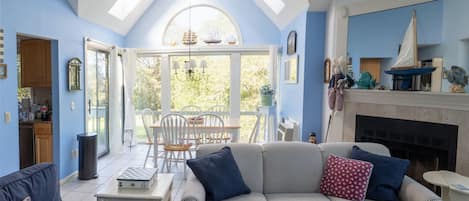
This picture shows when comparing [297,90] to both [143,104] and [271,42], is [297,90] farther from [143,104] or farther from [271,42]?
[143,104]

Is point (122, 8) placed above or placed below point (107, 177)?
above

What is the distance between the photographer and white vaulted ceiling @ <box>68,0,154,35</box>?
4.00 metres

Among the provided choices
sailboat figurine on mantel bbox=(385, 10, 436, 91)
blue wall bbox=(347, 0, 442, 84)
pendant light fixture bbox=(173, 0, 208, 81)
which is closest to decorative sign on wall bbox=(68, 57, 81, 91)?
pendant light fixture bbox=(173, 0, 208, 81)

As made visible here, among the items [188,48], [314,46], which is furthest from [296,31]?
[188,48]

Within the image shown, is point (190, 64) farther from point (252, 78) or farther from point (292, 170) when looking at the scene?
point (292, 170)

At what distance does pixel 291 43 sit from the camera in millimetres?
4902

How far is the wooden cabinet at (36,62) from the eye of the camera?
370 centimetres

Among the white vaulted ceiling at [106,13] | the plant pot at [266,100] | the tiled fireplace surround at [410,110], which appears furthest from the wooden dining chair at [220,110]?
the tiled fireplace surround at [410,110]

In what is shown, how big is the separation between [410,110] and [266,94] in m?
2.73

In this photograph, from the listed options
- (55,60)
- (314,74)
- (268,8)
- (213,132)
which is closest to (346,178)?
(314,74)

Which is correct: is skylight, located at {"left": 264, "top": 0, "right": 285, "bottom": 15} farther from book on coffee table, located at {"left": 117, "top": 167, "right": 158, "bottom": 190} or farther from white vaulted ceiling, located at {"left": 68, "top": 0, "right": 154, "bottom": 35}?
book on coffee table, located at {"left": 117, "top": 167, "right": 158, "bottom": 190}

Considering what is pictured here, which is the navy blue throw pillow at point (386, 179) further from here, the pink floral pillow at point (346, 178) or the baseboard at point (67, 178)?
the baseboard at point (67, 178)

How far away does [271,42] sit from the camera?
5.70 m

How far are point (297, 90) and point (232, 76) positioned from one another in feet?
5.46
